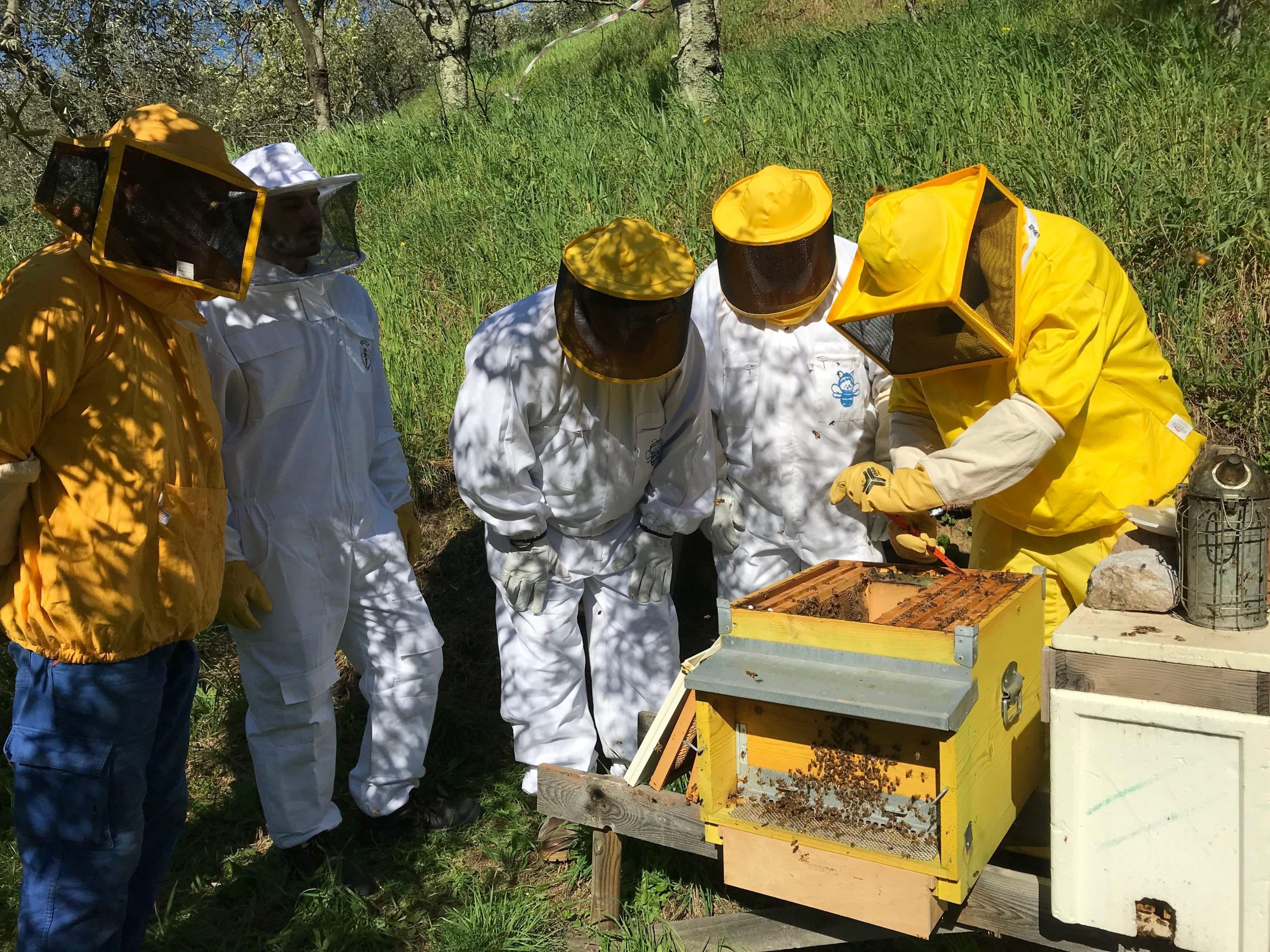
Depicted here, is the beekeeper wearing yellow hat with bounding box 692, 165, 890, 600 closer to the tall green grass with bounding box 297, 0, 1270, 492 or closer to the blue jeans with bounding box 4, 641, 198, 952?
the tall green grass with bounding box 297, 0, 1270, 492

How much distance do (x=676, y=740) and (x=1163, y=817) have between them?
146 cm

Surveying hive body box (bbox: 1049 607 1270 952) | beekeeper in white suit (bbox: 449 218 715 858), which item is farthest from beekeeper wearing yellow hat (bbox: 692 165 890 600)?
hive body box (bbox: 1049 607 1270 952)

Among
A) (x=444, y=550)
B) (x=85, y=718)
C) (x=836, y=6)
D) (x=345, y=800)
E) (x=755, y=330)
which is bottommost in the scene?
(x=345, y=800)

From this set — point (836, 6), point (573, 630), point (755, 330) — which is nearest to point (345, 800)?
point (573, 630)

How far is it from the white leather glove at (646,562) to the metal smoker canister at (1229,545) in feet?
6.39

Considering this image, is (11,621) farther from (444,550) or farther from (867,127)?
(867,127)

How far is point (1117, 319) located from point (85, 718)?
9.15 ft

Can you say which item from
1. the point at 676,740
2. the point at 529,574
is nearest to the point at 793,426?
the point at 529,574

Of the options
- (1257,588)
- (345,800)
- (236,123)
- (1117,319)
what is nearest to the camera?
(1257,588)

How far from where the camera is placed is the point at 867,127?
562 cm

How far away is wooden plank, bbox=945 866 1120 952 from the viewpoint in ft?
7.34

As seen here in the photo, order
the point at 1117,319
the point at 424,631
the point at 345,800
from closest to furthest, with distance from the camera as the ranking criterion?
the point at 1117,319 → the point at 424,631 → the point at 345,800

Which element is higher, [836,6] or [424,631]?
[836,6]

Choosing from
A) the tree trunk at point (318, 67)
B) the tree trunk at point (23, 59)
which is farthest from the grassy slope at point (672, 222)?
the tree trunk at point (318, 67)
